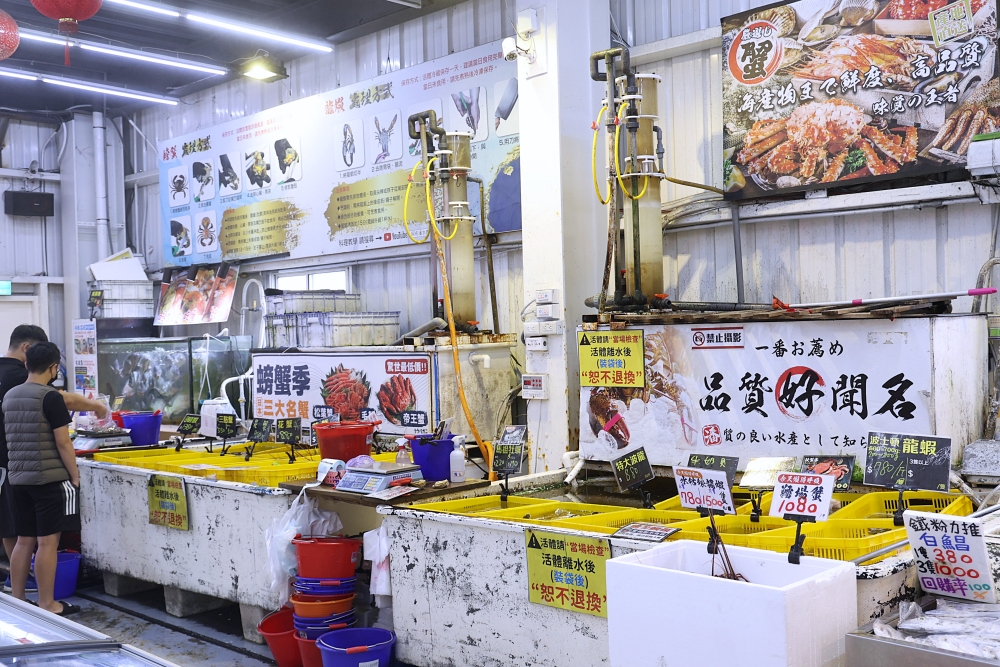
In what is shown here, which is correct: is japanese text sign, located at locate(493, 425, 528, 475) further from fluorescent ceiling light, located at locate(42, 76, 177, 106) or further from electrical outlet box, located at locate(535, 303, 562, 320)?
fluorescent ceiling light, located at locate(42, 76, 177, 106)

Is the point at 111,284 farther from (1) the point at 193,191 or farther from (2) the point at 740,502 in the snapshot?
(2) the point at 740,502

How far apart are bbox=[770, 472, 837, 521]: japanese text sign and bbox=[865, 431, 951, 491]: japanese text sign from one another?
10.3 inches

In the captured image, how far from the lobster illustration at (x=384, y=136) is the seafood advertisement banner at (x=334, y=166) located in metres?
0.01

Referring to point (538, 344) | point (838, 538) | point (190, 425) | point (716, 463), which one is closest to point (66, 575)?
point (190, 425)

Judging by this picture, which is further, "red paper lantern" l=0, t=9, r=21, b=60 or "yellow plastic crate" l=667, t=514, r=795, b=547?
"red paper lantern" l=0, t=9, r=21, b=60

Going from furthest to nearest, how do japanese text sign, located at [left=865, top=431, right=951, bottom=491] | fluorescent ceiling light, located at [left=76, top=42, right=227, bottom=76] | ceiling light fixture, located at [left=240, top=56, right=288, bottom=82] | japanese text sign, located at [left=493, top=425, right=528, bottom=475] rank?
1. fluorescent ceiling light, located at [left=76, top=42, right=227, bottom=76]
2. ceiling light fixture, located at [left=240, top=56, right=288, bottom=82]
3. japanese text sign, located at [left=493, top=425, right=528, bottom=475]
4. japanese text sign, located at [left=865, top=431, right=951, bottom=491]

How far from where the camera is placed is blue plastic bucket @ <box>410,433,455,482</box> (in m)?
4.30

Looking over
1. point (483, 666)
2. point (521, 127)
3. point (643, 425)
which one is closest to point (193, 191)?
point (521, 127)

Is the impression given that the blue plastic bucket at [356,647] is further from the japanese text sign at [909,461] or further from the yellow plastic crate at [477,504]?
the japanese text sign at [909,461]

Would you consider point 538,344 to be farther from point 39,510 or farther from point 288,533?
point 39,510

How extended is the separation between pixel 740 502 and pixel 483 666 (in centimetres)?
Answer: 126

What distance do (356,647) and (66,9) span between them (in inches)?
144

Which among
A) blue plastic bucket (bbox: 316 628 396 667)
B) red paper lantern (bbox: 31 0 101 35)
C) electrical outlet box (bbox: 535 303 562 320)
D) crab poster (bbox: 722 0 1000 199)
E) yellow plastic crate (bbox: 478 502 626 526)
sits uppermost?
red paper lantern (bbox: 31 0 101 35)

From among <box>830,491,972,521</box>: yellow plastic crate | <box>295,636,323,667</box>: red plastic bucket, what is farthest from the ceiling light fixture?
<box>830,491,972,521</box>: yellow plastic crate
